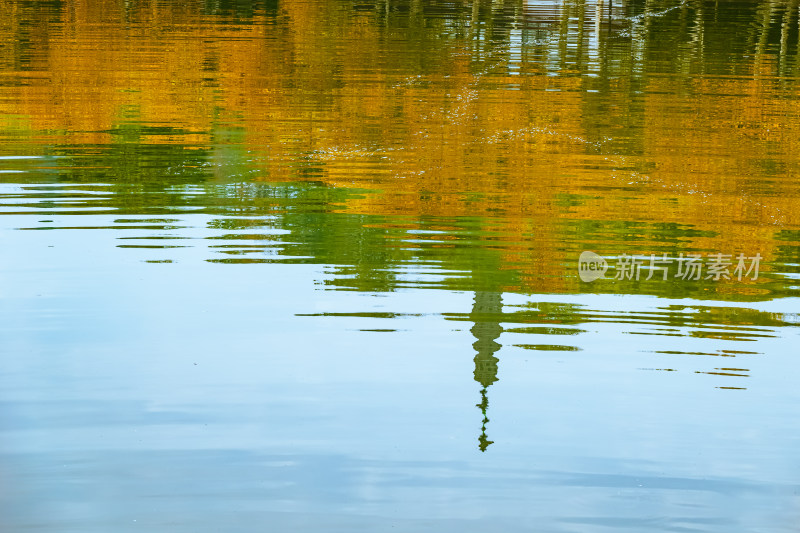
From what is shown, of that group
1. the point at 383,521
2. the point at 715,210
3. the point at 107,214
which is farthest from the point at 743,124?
the point at 383,521

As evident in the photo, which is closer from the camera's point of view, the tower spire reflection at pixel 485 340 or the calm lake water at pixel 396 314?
the calm lake water at pixel 396 314

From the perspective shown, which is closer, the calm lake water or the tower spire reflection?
the calm lake water

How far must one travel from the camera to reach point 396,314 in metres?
7.83

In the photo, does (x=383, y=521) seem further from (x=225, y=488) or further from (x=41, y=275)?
(x=41, y=275)

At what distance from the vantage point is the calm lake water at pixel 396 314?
5.35m

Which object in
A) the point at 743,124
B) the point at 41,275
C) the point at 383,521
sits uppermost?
the point at 743,124

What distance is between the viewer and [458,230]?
9.88m

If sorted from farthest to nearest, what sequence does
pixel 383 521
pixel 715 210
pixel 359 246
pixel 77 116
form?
1. pixel 77 116
2. pixel 715 210
3. pixel 359 246
4. pixel 383 521

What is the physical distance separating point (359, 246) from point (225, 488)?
4.19 metres

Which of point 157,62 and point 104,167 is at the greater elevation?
point 157,62

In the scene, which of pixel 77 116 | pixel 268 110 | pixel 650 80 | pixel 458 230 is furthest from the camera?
pixel 650 80

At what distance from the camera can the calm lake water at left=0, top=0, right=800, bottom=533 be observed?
17.6ft

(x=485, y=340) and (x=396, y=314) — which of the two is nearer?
(x=485, y=340)

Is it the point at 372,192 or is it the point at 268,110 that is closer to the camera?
the point at 372,192
